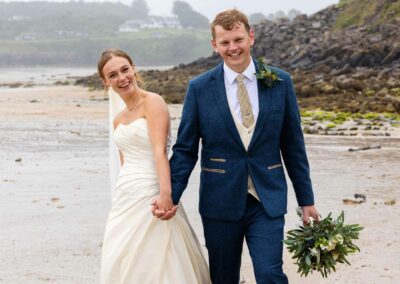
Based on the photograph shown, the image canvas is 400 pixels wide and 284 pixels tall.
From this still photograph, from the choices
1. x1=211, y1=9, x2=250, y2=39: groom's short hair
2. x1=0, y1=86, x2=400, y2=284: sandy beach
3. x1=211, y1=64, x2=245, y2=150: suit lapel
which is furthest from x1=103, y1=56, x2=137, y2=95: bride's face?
x1=0, y1=86, x2=400, y2=284: sandy beach

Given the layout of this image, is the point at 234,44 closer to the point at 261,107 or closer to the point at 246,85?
the point at 246,85

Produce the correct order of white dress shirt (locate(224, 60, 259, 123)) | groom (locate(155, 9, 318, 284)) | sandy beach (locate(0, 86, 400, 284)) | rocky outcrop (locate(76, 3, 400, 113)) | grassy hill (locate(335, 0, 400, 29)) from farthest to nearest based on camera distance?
grassy hill (locate(335, 0, 400, 29)) → rocky outcrop (locate(76, 3, 400, 113)) → sandy beach (locate(0, 86, 400, 284)) → white dress shirt (locate(224, 60, 259, 123)) → groom (locate(155, 9, 318, 284))

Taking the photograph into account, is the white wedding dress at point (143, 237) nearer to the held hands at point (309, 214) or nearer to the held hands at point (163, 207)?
the held hands at point (163, 207)

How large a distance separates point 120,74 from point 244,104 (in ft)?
2.69

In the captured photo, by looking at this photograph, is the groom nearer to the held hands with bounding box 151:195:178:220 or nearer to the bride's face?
the held hands with bounding box 151:195:178:220

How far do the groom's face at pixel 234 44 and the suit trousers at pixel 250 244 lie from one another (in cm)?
78

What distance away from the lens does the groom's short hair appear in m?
4.59

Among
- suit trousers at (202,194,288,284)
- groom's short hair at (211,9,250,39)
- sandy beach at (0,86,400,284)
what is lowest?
sandy beach at (0,86,400,284)

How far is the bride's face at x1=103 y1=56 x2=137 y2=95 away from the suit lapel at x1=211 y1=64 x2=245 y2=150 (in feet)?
1.84

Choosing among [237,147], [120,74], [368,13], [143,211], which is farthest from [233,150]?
[368,13]

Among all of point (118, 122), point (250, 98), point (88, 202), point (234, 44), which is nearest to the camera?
point (234, 44)

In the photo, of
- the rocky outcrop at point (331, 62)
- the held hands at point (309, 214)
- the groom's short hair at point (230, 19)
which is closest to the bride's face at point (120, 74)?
the groom's short hair at point (230, 19)

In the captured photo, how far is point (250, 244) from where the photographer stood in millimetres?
4645

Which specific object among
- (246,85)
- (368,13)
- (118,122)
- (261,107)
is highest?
(368,13)
